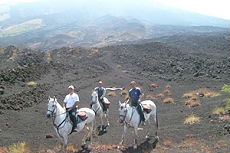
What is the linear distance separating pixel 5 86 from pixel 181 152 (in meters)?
22.1

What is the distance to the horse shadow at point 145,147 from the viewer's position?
1660 centimetres

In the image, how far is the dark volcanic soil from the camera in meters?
19.8

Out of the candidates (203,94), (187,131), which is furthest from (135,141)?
(203,94)

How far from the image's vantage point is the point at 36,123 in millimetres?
23203

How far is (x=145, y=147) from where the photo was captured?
1722 cm

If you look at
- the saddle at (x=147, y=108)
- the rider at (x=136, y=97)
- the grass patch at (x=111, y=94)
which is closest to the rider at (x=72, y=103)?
A: the rider at (x=136, y=97)

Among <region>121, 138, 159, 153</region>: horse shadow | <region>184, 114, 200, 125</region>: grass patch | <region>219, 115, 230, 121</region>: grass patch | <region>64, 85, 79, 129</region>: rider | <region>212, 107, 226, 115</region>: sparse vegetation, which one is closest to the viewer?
<region>64, 85, 79, 129</region>: rider

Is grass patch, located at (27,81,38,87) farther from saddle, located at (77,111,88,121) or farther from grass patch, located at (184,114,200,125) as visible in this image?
saddle, located at (77,111,88,121)

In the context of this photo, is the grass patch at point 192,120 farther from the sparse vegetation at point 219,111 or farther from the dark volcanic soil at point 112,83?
the sparse vegetation at point 219,111

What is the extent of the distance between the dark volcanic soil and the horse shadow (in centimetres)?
39

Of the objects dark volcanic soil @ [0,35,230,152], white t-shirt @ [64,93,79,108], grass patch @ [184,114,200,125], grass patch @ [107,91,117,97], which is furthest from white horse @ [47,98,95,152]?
grass patch @ [107,91,117,97]

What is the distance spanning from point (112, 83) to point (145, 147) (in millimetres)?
24116

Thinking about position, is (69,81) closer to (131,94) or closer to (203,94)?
(203,94)

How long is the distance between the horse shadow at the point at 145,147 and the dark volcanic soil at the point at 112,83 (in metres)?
0.39
